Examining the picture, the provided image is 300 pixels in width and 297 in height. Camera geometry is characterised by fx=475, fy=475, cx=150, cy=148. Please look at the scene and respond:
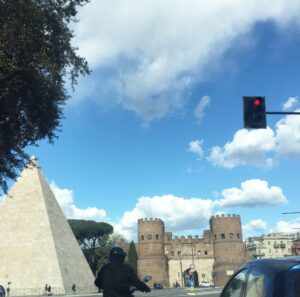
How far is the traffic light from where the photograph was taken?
38.8ft

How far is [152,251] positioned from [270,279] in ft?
260

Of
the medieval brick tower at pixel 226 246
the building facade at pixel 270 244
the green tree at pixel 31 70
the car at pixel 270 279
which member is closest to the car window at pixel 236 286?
the car at pixel 270 279

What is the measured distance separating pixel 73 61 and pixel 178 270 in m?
74.5

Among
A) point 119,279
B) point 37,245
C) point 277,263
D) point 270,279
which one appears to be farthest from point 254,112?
point 37,245

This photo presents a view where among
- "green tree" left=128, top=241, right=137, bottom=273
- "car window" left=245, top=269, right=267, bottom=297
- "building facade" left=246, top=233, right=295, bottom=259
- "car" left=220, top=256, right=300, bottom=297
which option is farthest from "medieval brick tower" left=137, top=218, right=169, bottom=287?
"car window" left=245, top=269, right=267, bottom=297

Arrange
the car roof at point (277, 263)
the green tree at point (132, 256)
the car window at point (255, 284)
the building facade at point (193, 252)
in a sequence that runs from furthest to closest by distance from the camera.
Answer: the green tree at point (132, 256) → the building facade at point (193, 252) → the car window at point (255, 284) → the car roof at point (277, 263)

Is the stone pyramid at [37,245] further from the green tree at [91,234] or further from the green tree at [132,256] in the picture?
the green tree at [132,256]

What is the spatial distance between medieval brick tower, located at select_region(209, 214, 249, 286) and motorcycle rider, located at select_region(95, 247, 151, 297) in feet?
248

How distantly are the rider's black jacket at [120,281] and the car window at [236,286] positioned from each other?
1.22m

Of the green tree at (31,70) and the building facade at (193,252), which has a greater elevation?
the green tree at (31,70)

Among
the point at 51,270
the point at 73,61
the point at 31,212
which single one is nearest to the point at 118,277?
the point at 73,61

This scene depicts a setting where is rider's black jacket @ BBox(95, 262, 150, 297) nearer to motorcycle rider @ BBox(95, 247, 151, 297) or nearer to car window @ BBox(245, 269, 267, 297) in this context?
motorcycle rider @ BBox(95, 247, 151, 297)

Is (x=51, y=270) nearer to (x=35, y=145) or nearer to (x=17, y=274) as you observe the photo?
(x=17, y=274)

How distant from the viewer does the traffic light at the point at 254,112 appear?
11812 millimetres
